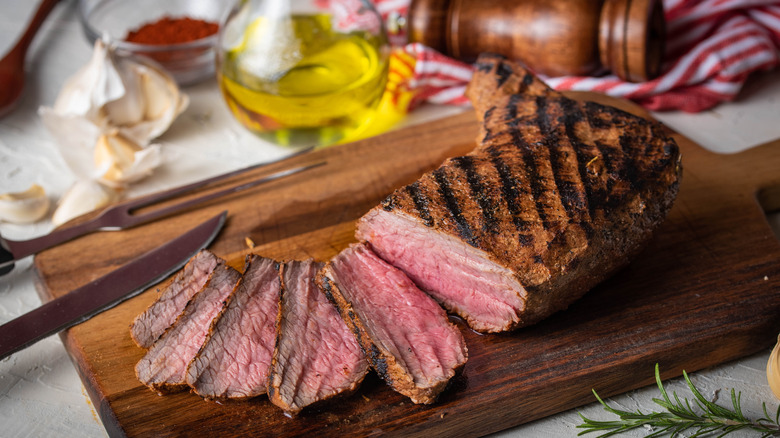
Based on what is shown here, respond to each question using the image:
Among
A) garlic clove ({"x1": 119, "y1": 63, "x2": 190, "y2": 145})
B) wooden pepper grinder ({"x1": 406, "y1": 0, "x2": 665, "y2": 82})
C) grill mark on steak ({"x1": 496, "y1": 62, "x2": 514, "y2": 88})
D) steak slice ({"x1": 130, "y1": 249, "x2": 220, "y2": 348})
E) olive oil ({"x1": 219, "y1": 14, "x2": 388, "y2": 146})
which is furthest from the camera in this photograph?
garlic clove ({"x1": 119, "y1": 63, "x2": 190, "y2": 145})

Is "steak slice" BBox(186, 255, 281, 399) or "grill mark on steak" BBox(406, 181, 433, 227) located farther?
"grill mark on steak" BBox(406, 181, 433, 227)

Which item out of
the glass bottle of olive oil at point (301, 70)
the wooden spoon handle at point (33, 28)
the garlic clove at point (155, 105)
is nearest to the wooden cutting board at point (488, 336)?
the glass bottle of olive oil at point (301, 70)

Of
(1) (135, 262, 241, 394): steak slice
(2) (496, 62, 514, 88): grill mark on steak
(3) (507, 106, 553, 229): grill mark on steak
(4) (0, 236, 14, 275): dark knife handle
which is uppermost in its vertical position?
(2) (496, 62, 514, 88): grill mark on steak

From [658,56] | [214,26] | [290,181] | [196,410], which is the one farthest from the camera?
[214,26]

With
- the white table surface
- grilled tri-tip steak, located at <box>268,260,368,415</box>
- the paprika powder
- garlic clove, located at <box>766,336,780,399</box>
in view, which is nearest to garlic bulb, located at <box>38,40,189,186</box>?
the white table surface

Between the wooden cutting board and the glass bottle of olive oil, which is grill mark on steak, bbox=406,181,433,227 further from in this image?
the glass bottle of olive oil

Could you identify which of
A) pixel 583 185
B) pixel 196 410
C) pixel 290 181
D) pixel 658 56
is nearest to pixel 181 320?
pixel 196 410

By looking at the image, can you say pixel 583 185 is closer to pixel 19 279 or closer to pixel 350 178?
pixel 350 178
